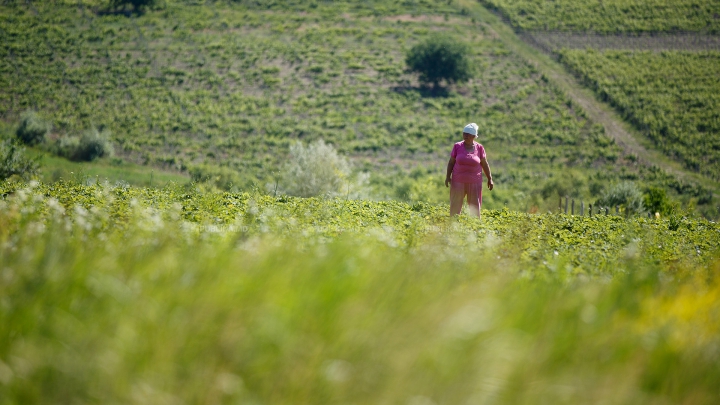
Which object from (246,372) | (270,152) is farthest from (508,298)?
(270,152)

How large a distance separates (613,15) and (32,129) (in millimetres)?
65812

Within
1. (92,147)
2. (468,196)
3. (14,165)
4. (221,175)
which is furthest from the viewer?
(92,147)

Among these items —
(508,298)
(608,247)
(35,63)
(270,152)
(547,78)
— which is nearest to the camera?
(508,298)

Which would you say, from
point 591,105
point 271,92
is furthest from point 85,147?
point 591,105

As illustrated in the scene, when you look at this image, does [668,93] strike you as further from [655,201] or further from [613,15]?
[655,201]

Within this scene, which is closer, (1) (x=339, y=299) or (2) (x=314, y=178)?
(1) (x=339, y=299)

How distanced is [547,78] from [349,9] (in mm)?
28190

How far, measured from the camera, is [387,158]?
52969mm

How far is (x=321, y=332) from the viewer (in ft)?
11.6

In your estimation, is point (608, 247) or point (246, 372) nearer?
point (246, 372)

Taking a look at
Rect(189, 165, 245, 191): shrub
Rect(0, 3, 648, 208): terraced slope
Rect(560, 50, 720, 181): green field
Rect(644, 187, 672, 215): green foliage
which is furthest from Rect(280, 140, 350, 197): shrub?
Rect(560, 50, 720, 181): green field

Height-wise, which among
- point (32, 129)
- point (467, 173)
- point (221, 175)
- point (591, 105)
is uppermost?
point (467, 173)

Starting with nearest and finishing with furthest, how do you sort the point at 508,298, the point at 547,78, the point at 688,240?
1. the point at 508,298
2. the point at 688,240
3. the point at 547,78

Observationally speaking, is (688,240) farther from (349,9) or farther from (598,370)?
(349,9)
